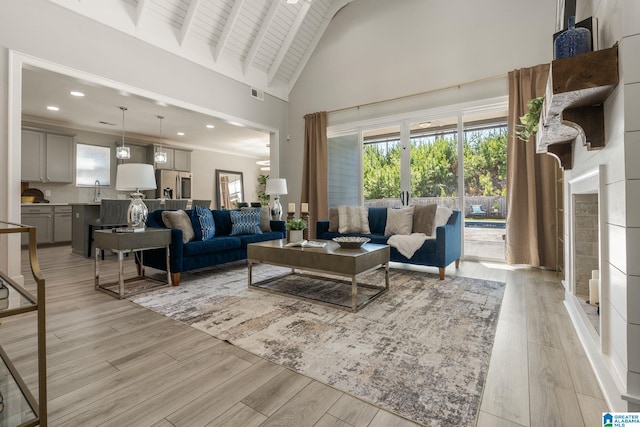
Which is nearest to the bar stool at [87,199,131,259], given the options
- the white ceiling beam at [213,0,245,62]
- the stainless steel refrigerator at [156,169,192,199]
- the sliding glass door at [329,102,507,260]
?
the stainless steel refrigerator at [156,169,192,199]

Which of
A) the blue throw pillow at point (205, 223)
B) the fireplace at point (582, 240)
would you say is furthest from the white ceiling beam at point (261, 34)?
the fireplace at point (582, 240)

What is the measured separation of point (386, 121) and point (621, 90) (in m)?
4.18

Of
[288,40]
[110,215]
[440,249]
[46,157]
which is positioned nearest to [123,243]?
[110,215]

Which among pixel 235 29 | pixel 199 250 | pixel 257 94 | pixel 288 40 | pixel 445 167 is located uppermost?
pixel 288 40

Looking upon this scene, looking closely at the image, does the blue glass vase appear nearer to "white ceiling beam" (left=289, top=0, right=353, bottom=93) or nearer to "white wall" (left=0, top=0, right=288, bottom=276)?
"white wall" (left=0, top=0, right=288, bottom=276)

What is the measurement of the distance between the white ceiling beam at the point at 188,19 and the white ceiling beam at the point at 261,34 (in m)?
1.09

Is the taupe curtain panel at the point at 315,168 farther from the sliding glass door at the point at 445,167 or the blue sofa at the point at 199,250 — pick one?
the blue sofa at the point at 199,250

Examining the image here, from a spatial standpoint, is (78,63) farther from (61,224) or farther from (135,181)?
(61,224)

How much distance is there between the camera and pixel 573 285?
224 centimetres

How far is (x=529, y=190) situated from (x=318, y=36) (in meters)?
4.64

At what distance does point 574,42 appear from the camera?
1.47m

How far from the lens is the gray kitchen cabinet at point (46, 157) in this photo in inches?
247

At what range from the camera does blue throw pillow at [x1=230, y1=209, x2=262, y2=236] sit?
4.19 m

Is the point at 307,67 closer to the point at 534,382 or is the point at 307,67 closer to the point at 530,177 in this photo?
the point at 530,177
